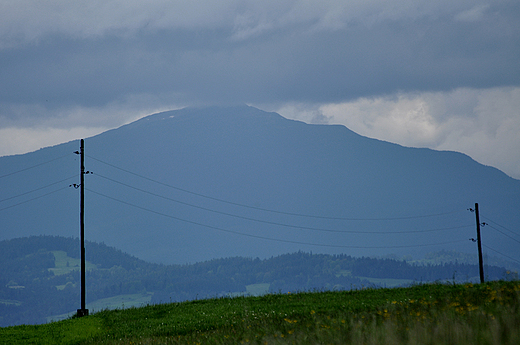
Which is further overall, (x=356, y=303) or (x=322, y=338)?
(x=356, y=303)

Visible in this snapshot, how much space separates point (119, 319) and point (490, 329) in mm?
21446

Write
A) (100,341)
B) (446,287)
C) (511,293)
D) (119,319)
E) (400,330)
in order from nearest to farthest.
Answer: (400,330)
(511,293)
(100,341)
(446,287)
(119,319)

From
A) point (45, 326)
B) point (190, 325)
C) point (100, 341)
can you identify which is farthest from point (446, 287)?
point (45, 326)

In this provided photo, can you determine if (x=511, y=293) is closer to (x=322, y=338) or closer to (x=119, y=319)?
(x=322, y=338)

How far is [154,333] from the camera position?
2050 centimetres

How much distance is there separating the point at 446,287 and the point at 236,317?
1035 cm

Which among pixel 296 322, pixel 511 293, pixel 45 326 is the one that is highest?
pixel 511 293

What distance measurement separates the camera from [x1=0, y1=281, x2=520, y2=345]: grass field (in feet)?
29.6

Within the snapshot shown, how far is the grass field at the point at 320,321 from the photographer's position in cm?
902

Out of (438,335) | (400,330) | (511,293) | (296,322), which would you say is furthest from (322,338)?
(511,293)

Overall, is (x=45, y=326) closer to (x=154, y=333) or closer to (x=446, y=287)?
(x=154, y=333)

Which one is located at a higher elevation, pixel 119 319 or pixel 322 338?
pixel 322 338

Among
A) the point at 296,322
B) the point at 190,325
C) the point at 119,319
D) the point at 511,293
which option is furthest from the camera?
the point at 119,319

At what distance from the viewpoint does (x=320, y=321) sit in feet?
48.0
